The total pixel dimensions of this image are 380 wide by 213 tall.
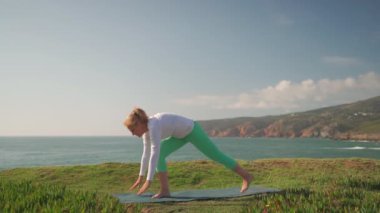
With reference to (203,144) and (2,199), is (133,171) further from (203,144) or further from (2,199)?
(2,199)

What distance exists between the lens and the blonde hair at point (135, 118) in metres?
6.83

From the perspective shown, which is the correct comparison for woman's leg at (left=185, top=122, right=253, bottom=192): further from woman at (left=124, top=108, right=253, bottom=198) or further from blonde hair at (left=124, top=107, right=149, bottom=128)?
blonde hair at (left=124, top=107, right=149, bottom=128)

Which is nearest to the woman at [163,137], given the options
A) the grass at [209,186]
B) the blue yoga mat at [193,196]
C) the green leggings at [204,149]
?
the green leggings at [204,149]

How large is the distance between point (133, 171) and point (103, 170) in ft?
3.11

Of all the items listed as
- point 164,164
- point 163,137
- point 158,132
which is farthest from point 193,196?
point 158,132

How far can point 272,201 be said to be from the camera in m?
5.57

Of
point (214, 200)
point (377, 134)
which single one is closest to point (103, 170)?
point (214, 200)

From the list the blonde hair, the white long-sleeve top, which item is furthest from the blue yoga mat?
the blonde hair

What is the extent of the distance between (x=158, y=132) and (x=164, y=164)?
807 millimetres

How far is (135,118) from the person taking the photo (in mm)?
6840

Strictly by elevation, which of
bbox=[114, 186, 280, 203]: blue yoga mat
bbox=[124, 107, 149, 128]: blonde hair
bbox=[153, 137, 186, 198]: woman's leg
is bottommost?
bbox=[114, 186, 280, 203]: blue yoga mat

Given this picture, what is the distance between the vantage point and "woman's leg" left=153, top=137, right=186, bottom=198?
24.5ft

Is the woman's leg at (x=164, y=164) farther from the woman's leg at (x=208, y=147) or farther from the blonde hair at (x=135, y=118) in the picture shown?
the blonde hair at (x=135, y=118)

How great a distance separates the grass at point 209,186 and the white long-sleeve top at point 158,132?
2.72 feet
